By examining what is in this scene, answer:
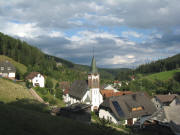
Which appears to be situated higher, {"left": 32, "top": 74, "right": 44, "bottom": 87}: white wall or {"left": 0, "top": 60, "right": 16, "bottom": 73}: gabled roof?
{"left": 0, "top": 60, "right": 16, "bottom": 73}: gabled roof

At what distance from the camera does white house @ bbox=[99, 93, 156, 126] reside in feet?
142

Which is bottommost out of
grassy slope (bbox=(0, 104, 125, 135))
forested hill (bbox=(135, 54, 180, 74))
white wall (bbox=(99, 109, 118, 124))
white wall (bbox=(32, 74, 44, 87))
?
white wall (bbox=(99, 109, 118, 124))

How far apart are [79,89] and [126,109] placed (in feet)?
65.7

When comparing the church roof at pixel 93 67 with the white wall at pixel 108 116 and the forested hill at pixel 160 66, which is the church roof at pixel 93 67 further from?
the forested hill at pixel 160 66

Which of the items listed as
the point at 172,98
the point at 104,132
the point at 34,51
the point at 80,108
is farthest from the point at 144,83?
the point at 104,132

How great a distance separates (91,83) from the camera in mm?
56281

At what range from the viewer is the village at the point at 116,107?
109 ft

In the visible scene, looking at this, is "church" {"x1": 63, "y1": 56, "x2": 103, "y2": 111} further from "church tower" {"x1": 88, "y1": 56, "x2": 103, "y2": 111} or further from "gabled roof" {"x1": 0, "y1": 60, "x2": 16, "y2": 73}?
"gabled roof" {"x1": 0, "y1": 60, "x2": 16, "y2": 73}

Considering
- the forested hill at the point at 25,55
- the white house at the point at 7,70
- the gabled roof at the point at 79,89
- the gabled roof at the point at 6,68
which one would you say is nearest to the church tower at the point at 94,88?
the gabled roof at the point at 79,89

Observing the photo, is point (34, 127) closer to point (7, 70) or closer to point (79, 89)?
point (79, 89)

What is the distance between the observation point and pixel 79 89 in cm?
6088

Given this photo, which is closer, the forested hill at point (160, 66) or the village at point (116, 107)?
the village at point (116, 107)

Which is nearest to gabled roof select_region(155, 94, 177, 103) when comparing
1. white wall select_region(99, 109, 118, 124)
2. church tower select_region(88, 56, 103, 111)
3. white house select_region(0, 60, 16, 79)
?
church tower select_region(88, 56, 103, 111)

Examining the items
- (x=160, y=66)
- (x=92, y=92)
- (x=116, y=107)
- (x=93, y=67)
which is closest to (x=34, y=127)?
(x=116, y=107)
